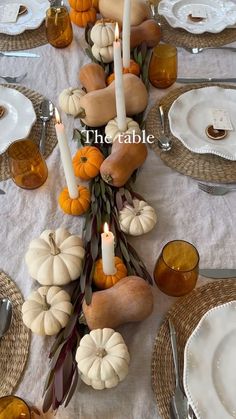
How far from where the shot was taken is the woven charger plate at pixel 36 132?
0.83 m

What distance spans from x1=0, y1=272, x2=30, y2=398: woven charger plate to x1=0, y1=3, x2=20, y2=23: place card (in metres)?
0.73

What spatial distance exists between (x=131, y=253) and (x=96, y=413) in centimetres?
24

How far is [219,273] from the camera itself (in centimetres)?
69

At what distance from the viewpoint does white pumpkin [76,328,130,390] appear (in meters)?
0.54

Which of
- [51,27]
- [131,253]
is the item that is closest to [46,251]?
[131,253]

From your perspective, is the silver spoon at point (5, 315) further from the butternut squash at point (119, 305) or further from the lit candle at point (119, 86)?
the lit candle at point (119, 86)

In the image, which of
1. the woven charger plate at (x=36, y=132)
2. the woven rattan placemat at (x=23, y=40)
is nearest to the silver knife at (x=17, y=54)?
the woven rattan placemat at (x=23, y=40)

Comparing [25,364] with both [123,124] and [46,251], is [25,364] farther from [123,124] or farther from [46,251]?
[123,124]

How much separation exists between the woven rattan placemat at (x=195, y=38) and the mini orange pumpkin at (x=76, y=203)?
508mm

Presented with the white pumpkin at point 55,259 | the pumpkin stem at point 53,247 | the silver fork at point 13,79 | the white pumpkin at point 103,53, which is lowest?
the white pumpkin at point 55,259

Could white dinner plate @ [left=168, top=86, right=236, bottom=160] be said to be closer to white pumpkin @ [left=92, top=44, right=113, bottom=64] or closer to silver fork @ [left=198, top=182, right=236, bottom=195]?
silver fork @ [left=198, top=182, right=236, bottom=195]

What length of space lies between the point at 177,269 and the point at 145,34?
0.60 meters

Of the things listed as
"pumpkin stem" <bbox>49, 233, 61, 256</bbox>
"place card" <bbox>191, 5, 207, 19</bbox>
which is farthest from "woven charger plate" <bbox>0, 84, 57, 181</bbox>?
"place card" <bbox>191, 5, 207, 19</bbox>

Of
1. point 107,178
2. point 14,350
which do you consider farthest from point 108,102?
point 14,350
